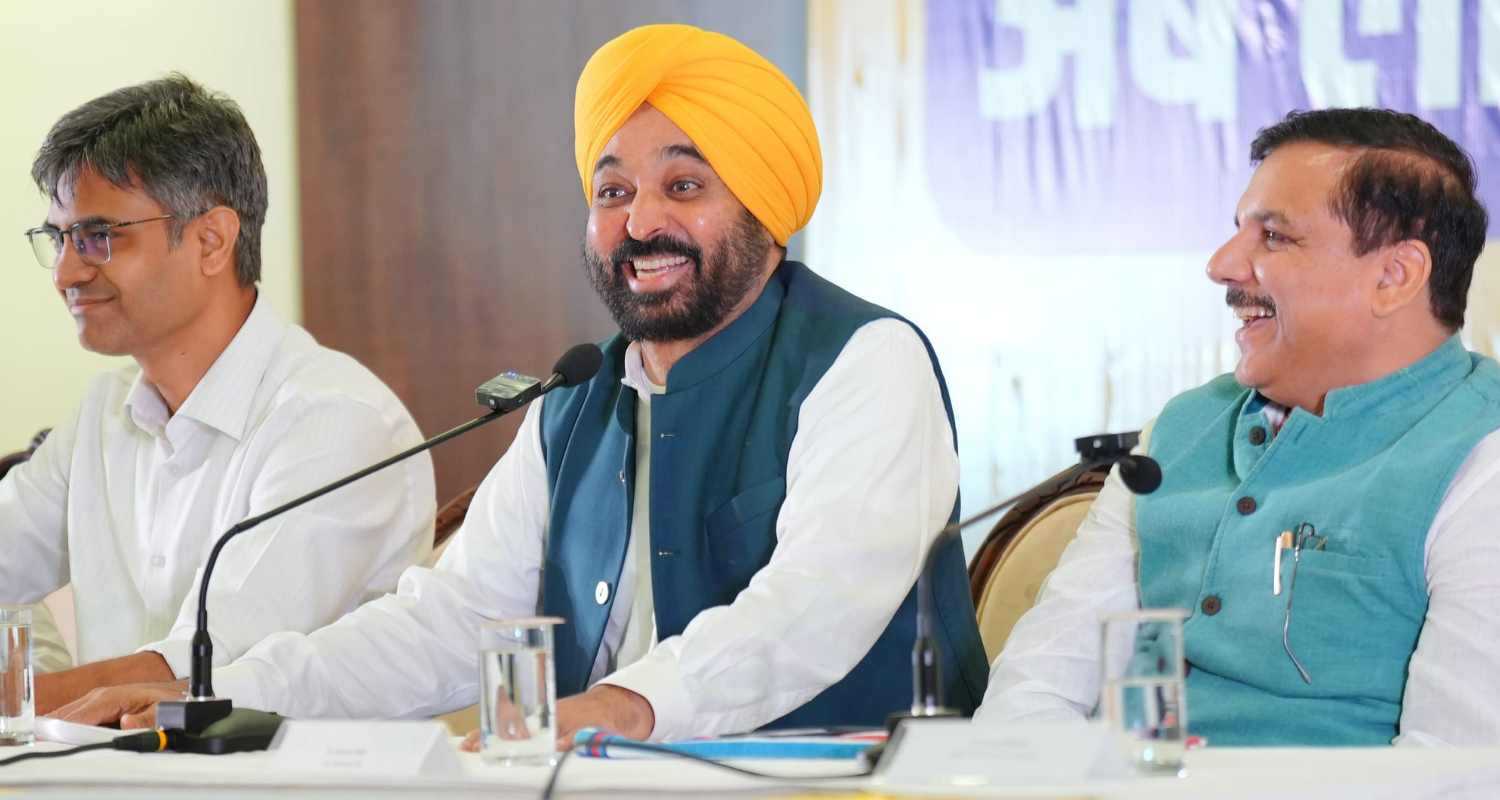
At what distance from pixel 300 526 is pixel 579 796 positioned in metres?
1.33

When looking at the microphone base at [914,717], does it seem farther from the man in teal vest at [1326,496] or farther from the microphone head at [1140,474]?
the man in teal vest at [1326,496]

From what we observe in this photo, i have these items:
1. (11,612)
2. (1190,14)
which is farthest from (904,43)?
(11,612)

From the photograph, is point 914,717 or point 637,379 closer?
point 914,717

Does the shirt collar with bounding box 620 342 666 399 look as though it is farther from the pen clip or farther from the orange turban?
the pen clip

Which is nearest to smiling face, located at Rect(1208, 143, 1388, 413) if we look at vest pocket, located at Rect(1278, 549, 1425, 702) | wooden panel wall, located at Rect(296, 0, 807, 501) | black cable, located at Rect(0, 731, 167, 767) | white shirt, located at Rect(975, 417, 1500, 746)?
white shirt, located at Rect(975, 417, 1500, 746)

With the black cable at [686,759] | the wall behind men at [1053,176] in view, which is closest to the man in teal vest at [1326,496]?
the black cable at [686,759]

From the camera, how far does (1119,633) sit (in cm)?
134

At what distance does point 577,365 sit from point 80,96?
9.92 ft

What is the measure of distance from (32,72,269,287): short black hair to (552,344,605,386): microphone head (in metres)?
0.99

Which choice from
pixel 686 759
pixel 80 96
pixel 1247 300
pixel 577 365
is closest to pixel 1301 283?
pixel 1247 300

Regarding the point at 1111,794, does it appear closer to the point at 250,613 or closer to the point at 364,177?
the point at 250,613

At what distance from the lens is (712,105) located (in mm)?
2398

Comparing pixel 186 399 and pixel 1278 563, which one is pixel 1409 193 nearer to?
pixel 1278 563

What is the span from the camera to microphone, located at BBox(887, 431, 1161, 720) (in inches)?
58.5
